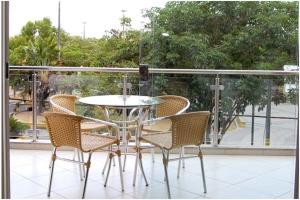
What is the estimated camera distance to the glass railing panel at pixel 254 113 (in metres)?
3.98

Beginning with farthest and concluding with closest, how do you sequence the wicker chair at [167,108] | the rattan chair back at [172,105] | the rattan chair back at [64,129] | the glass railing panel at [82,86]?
the glass railing panel at [82,86] → the rattan chair back at [172,105] → the wicker chair at [167,108] → the rattan chair back at [64,129]

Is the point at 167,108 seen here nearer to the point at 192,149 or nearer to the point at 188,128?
the point at 192,149

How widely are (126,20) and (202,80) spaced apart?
3.17 ft

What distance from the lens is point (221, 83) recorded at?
13.8 ft

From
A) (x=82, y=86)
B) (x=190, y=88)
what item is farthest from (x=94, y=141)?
(x=82, y=86)

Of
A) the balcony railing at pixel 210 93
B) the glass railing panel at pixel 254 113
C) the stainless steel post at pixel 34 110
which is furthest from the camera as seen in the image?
the stainless steel post at pixel 34 110

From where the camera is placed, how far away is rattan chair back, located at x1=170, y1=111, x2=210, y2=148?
3.07 metres

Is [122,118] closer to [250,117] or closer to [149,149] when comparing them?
[149,149]

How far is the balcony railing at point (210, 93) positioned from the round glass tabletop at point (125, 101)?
0.36 feet

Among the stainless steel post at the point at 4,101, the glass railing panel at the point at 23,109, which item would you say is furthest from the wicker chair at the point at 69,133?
the glass railing panel at the point at 23,109

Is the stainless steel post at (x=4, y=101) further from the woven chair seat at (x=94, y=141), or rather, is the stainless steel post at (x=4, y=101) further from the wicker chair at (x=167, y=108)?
the wicker chair at (x=167, y=108)

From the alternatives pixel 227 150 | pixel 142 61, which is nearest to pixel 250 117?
pixel 227 150

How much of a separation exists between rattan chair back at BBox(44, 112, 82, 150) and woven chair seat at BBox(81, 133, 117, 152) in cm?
11

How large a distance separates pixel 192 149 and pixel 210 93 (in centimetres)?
78
